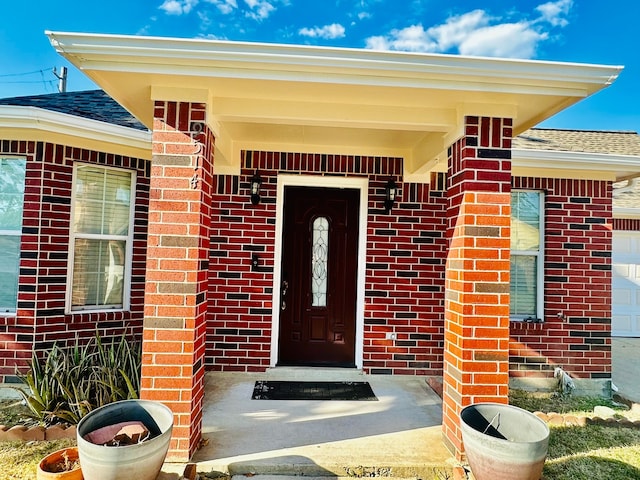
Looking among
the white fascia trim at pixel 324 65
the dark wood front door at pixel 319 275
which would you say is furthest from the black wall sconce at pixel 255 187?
the white fascia trim at pixel 324 65

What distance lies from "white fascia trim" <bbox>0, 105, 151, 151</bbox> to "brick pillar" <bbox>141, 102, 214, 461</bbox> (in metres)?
1.66

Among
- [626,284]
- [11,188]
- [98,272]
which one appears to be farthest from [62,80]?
[626,284]

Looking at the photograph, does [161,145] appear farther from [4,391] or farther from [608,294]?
[608,294]

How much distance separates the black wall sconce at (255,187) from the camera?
4.44 m

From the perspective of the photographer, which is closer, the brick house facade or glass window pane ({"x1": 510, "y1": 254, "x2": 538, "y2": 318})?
the brick house facade

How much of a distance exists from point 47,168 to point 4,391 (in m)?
2.24

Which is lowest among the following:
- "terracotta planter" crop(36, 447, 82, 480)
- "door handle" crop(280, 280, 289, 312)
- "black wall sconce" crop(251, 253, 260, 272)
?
"terracotta planter" crop(36, 447, 82, 480)

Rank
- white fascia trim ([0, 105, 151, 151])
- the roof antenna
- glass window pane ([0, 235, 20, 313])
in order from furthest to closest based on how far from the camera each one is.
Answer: the roof antenna → glass window pane ([0, 235, 20, 313]) → white fascia trim ([0, 105, 151, 151])

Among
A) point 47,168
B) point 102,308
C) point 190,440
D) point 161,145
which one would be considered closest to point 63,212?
point 47,168

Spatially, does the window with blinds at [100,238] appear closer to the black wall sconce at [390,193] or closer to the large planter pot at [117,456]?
the large planter pot at [117,456]

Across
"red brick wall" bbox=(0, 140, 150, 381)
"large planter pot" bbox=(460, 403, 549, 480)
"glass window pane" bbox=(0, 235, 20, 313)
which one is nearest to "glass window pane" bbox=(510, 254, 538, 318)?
"large planter pot" bbox=(460, 403, 549, 480)

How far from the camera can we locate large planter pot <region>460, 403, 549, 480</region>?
213cm

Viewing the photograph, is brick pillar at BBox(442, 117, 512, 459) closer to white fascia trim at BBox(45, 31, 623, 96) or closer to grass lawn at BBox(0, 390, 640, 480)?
white fascia trim at BBox(45, 31, 623, 96)

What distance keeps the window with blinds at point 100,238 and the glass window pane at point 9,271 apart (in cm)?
51
